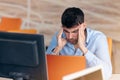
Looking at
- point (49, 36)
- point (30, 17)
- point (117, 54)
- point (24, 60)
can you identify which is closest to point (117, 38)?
point (117, 54)

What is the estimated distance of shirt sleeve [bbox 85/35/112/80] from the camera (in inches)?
79.1

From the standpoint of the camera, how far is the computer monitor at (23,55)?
140 cm

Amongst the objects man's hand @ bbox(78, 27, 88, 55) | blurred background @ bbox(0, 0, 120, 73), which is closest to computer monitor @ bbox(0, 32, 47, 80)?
man's hand @ bbox(78, 27, 88, 55)

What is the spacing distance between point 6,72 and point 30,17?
283cm

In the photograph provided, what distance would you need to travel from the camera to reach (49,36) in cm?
427

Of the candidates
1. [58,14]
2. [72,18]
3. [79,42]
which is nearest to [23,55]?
[79,42]

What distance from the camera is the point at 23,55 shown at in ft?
4.66

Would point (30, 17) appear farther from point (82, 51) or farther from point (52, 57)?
point (52, 57)

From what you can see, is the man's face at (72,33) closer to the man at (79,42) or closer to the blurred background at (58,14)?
the man at (79,42)

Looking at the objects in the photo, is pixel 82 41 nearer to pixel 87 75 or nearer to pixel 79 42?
pixel 79 42

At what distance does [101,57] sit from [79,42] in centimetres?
20

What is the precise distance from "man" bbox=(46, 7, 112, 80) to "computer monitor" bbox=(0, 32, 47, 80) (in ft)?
2.18

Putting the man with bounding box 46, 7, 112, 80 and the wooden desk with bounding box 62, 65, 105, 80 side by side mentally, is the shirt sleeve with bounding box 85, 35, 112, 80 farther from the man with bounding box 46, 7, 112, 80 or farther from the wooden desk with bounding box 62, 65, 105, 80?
the wooden desk with bounding box 62, 65, 105, 80

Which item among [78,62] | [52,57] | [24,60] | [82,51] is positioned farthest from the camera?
[82,51]
